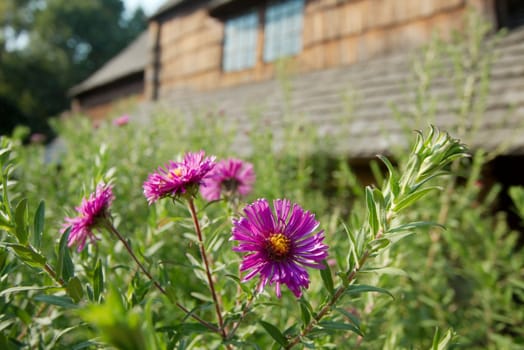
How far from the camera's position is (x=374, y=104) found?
10.8ft

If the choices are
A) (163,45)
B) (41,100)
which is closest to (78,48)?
(41,100)

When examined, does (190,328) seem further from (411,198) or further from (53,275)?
(411,198)

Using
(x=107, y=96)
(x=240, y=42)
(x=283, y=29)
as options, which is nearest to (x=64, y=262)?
(x=283, y=29)

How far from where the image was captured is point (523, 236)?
241 cm

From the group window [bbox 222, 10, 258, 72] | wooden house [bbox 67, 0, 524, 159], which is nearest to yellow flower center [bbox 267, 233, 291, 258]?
wooden house [bbox 67, 0, 524, 159]

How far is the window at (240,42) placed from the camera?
554 centimetres

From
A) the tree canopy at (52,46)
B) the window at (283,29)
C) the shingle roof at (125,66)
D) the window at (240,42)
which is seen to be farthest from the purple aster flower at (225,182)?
the tree canopy at (52,46)

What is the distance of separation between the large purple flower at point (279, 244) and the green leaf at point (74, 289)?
21cm

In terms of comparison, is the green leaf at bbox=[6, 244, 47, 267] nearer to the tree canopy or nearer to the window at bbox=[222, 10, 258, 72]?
Result: the window at bbox=[222, 10, 258, 72]

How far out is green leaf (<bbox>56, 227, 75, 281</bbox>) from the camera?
1.66ft

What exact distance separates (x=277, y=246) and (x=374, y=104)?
3.02 meters

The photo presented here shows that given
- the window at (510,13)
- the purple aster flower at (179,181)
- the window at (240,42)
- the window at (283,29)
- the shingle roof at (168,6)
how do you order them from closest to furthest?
the purple aster flower at (179,181)
the window at (510,13)
the window at (283,29)
the window at (240,42)
the shingle roof at (168,6)

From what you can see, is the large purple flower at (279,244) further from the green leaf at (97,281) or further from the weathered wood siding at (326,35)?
the weathered wood siding at (326,35)

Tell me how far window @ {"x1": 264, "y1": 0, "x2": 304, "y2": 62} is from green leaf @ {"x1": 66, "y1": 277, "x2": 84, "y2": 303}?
4764mm
